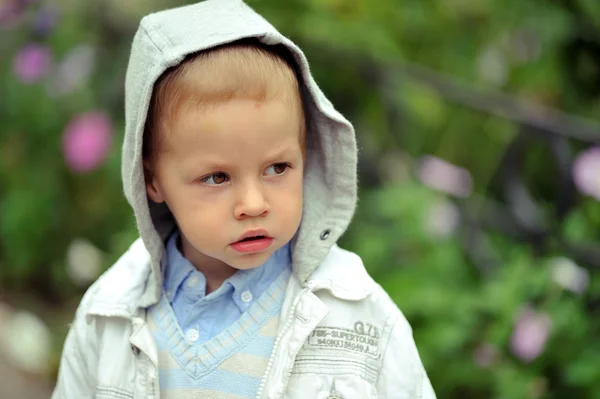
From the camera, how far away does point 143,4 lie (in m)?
4.58

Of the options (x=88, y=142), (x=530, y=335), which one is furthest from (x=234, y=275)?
(x=88, y=142)

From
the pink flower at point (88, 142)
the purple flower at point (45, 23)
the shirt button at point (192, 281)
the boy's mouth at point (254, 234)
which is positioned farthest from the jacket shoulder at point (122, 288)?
the purple flower at point (45, 23)

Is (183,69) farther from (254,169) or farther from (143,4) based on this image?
(143,4)

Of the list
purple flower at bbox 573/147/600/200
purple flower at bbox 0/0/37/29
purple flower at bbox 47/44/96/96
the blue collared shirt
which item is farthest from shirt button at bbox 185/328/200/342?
purple flower at bbox 0/0/37/29

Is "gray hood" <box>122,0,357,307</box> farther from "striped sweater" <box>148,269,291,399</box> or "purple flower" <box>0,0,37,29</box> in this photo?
"purple flower" <box>0,0,37,29</box>

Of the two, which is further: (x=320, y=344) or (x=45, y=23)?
(x=45, y=23)

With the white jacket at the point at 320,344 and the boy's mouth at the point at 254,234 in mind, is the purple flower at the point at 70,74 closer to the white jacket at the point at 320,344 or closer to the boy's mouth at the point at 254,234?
the white jacket at the point at 320,344

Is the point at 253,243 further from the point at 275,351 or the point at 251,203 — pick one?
the point at 275,351

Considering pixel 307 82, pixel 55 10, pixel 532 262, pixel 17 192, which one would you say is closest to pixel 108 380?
pixel 307 82

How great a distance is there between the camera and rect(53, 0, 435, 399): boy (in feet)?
5.14

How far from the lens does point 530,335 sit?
8.68ft

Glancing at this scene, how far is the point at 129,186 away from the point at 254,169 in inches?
12.7

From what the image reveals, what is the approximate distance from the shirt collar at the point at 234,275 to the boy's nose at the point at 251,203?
214mm

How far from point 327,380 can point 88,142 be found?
2.58 metres
